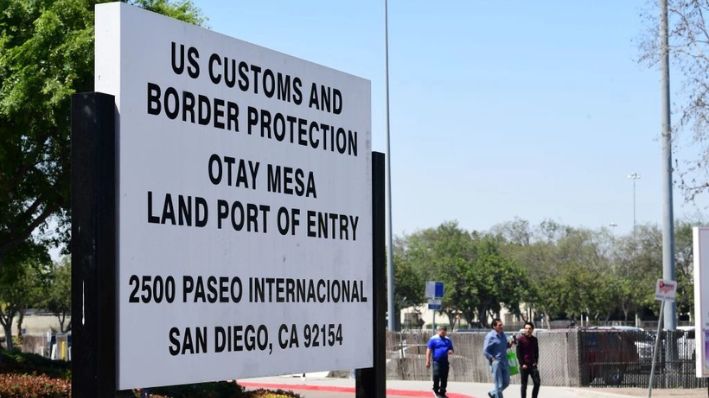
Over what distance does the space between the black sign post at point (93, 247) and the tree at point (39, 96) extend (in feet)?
51.7

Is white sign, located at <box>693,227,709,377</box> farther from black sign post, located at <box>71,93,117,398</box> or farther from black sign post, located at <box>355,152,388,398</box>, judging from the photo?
black sign post, located at <box>71,93,117,398</box>

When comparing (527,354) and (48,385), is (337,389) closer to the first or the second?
(527,354)

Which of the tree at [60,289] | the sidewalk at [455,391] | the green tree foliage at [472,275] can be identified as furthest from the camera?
the green tree foliage at [472,275]

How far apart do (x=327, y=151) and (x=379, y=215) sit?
597 millimetres

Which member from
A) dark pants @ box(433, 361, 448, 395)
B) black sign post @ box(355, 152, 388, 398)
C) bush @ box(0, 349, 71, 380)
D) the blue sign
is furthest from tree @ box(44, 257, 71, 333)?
black sign post @ box(355, 152, 388, 398)

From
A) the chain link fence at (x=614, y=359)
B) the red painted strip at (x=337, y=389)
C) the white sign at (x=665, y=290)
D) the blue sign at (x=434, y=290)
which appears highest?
the white sign at (x=665, y=290)

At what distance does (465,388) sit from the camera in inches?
1240

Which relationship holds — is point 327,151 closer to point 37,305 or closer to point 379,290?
point 379,290

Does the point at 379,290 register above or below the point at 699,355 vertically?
above

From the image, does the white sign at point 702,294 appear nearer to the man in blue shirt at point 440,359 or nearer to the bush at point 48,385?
the man in blue shirt at point 440,359

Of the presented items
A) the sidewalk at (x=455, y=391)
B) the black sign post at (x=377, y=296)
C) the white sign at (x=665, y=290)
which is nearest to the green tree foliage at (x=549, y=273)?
the sidewalk at (x=455, y=391)

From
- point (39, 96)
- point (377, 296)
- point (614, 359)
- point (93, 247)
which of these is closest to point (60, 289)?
point (614, 359)

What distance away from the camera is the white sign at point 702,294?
16547 mm

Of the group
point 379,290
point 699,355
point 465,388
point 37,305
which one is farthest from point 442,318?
point 379,290
